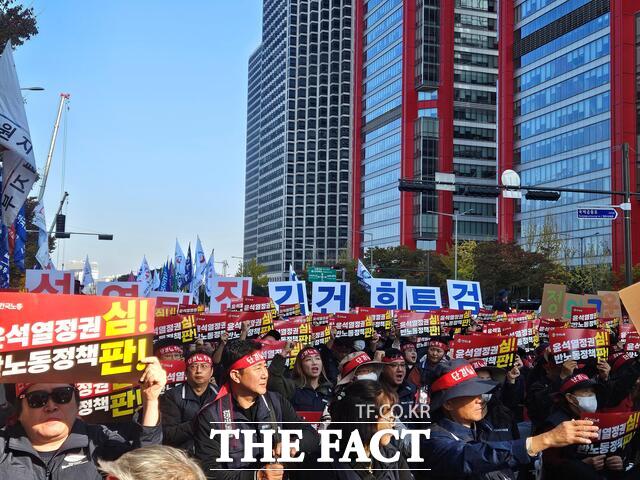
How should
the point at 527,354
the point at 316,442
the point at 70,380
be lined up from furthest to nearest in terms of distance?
1. the point at 527,354
2. the point at 316,442
3. the point at 70,380

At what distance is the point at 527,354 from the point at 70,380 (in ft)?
32.0

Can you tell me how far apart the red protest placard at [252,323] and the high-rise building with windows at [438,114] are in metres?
82.8

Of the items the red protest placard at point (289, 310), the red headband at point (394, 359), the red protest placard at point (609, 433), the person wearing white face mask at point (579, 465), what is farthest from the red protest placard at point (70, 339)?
the red protest placard at point (289, 310)

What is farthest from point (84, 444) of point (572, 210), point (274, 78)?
point (274, 78)

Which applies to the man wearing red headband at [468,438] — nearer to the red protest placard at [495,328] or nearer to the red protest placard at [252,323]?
the red protest placard at [252,323]

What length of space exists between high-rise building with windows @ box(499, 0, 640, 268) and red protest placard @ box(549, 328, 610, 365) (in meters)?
49.0

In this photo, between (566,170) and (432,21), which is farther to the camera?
(432,21)

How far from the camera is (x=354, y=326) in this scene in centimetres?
Result: 1381

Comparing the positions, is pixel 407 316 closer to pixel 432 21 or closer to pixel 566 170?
pixel 566 170

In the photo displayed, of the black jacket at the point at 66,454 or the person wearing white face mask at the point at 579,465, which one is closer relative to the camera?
the black jacket at the point at 66,454

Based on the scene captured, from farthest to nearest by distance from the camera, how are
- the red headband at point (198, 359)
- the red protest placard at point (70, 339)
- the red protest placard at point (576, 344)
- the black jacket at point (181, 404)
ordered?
the red protest placard at point (576, 344)
the red headband at point (198, 359)
the black jacket at point (181, 404)
the red protest placard at point (70, 339)

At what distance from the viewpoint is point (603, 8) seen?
64.2 m

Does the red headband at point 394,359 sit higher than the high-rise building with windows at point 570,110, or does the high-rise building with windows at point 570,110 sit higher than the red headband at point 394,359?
the high-rise building with windows at point 570,110

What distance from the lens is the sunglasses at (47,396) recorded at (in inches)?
141
